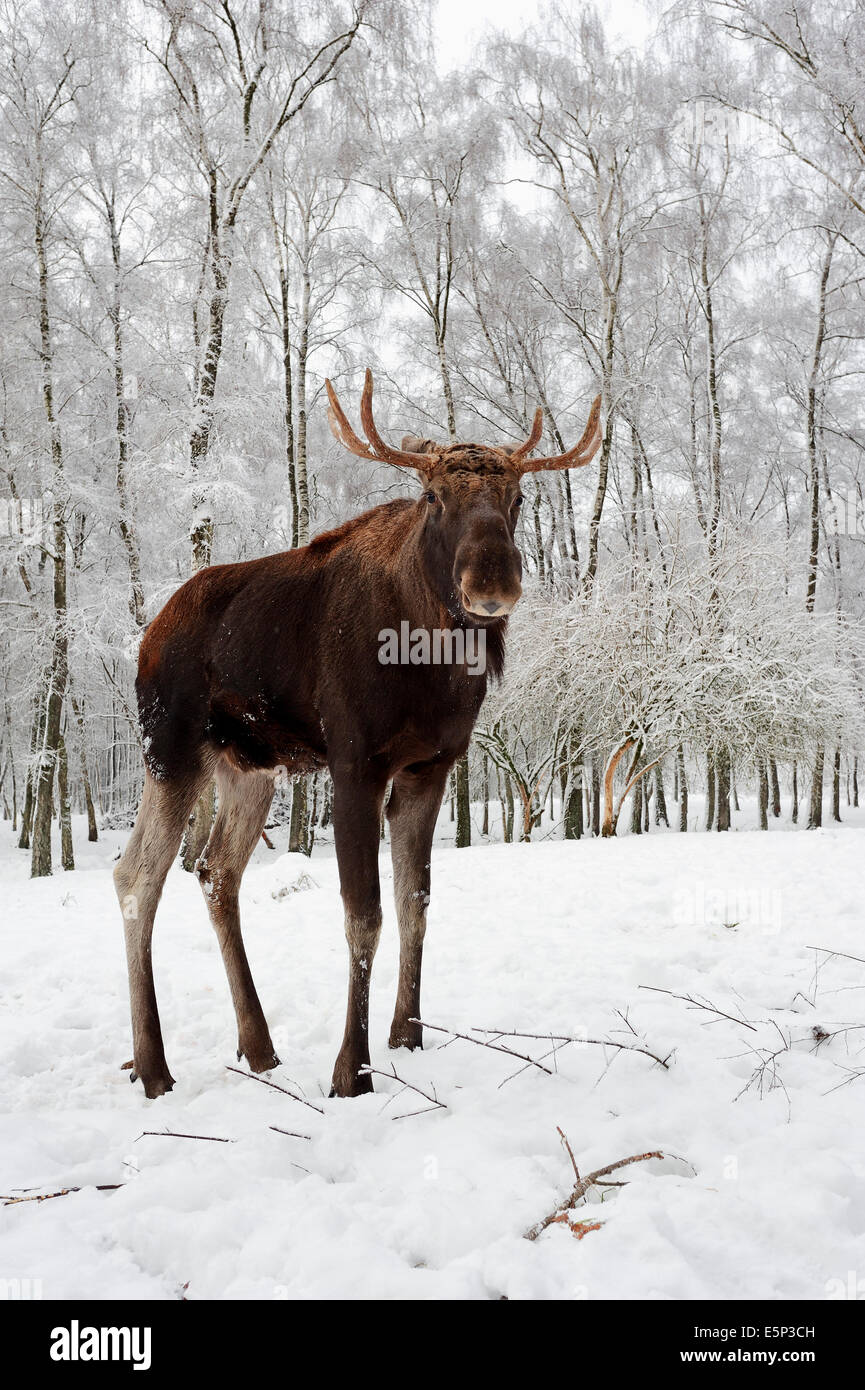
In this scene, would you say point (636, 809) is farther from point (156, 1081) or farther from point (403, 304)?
point (156, 1081)

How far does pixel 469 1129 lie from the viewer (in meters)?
2.42

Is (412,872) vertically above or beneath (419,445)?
beneath

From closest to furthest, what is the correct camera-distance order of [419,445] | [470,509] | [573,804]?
1. [470,509]
2. [419,445]
3. [573,804]

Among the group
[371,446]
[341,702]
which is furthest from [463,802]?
[371,446]

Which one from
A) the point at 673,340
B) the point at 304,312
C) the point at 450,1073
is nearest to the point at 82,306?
the point at 304,312

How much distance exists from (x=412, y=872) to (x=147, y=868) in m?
1.16

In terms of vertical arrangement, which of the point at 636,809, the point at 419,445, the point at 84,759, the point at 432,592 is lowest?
the point at 636,809

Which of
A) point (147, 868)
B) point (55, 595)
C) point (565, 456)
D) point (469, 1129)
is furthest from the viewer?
point (55, 595)

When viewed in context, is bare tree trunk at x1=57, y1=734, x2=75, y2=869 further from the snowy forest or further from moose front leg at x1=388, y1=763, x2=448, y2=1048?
moose front leg at x1=388, y1=763, x2=448, y2=1048

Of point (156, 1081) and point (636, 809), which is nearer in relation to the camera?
point (156, 1081)

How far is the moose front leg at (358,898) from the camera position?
9.46ft

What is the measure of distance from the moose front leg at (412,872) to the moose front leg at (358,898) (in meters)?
0.36

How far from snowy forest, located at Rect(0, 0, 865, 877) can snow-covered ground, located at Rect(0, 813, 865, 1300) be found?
237 inches
